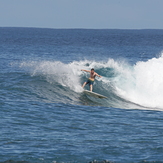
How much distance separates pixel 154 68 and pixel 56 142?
1744cm

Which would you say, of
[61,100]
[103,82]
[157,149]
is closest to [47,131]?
[157,149]

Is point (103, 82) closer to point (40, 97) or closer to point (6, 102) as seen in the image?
point (40, 97)

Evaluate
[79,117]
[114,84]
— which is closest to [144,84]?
[114,84]

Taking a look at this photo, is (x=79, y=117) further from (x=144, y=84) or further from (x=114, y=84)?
(x=144, y=84)


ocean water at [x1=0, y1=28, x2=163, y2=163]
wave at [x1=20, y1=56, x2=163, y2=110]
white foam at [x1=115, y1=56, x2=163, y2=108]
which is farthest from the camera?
white foam at [x1=115, y1=56, x2=163, y2=108]

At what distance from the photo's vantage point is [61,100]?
74.2 feet

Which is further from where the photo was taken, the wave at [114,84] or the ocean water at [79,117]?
the wave at [114,84]

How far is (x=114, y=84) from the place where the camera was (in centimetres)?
2819

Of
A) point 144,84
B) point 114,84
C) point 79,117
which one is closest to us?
point 79,117

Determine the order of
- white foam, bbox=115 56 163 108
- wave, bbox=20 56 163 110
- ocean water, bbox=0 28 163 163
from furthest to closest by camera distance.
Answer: white foam, bbox=115 56 163 108 < wave, bbox=20 56 163 110 < ocean water, bbox=0 28 163 163

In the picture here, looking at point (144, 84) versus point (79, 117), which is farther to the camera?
point (144, 84)

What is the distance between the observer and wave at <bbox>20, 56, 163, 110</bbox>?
23548mm

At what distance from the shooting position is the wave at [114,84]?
2355 centimetres

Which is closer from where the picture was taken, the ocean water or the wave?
the ocean water
